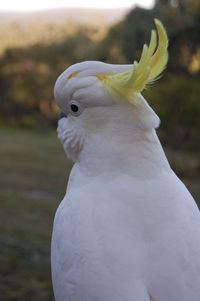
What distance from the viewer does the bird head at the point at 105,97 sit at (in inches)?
58.6

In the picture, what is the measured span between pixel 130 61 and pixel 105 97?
11604 mm

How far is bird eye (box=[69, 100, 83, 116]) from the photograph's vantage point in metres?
1.62

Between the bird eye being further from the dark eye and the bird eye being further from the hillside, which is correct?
the hillside

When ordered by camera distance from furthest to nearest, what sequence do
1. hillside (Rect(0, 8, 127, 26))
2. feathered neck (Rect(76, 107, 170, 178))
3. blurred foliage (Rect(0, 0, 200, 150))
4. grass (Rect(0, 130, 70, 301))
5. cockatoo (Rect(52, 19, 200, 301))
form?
hillside (Rect(0, 8, 127, 26)), blurred foliage (Rect(0, 0, 200, 150)), grass (Rect(0, 130, 70, 301)), feathered neck (Rect(76, 107, 170, 178)), cockatoo (Rect(52, 19, 200, 301))

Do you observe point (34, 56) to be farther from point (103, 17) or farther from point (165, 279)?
point (165, 279)

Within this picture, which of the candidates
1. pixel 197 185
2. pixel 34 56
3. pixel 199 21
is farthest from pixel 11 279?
pixel 34 56

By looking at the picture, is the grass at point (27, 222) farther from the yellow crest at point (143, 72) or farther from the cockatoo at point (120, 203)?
the yellow crest at point (143, 72)

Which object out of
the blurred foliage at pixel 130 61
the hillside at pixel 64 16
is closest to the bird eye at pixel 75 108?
the blurred foliage at pixel 130 61

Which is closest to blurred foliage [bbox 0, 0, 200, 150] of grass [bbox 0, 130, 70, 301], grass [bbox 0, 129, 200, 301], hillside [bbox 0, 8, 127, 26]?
grass [bbox 0, 129, 200, 301]

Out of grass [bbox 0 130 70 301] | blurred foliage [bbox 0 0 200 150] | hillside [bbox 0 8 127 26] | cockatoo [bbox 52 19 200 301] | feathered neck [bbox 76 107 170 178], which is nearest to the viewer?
cockatoo [bbox 52 19 200 301]

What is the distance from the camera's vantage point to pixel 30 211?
539cm

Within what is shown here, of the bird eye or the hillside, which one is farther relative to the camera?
the hillside

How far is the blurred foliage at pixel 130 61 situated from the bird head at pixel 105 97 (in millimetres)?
6802

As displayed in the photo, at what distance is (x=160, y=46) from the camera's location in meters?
1.46
